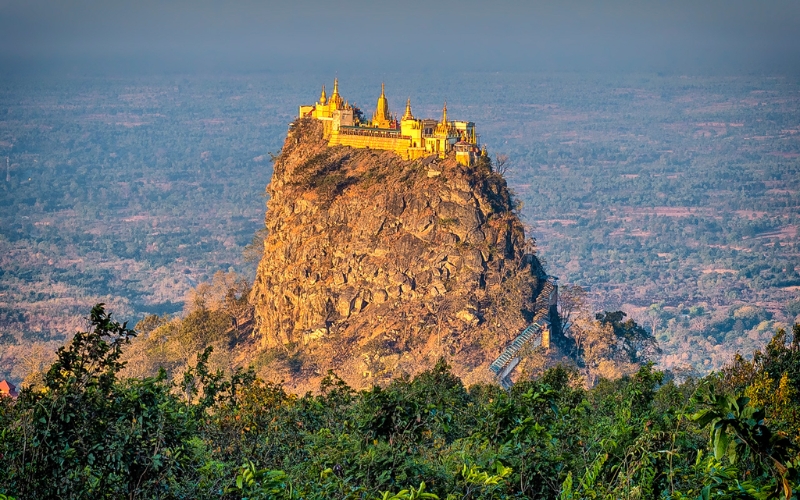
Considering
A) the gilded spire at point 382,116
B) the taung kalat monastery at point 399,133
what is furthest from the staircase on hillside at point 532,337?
the gilded spire at point 382,116

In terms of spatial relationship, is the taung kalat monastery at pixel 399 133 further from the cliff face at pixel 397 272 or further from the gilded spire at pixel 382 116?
the cliff face at pixel 397 272

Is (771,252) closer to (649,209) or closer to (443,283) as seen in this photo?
(649,209)

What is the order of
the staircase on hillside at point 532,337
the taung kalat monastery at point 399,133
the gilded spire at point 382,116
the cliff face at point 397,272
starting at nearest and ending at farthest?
the staircase on hillside at point 532,337
the cliff face at point 397,272
the taung kalat monastery at point 399,133
the gilded spire at point 382,116

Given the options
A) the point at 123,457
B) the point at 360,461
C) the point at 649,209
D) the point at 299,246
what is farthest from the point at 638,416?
the point at 649,209

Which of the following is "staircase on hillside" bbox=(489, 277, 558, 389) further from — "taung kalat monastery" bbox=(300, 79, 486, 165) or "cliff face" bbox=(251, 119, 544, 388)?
"taung kalat monastery" bbox=(300, 79, 486, 165)

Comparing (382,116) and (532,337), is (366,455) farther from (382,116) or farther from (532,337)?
(382,116)

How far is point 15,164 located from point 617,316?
14421cm

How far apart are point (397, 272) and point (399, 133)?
18.7 feet

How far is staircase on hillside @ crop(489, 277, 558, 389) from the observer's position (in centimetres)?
5447

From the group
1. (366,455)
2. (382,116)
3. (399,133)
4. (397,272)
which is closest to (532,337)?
(397,272)

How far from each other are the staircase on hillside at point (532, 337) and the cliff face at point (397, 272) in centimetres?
34

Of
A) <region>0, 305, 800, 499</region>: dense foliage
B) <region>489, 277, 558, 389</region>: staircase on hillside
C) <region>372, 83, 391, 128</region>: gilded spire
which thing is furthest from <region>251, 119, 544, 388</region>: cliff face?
<region>0, 305, 800, 499</region>: dense foliage

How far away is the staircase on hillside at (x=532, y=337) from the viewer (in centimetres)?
5447

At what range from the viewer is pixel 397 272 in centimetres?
5831
